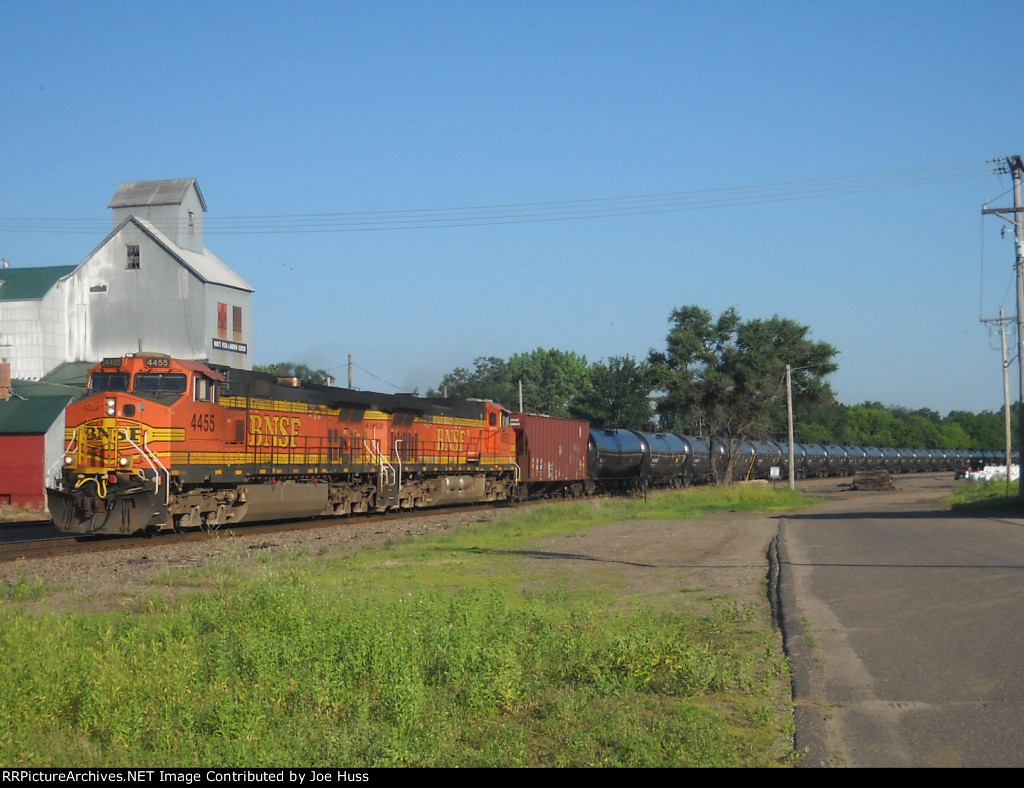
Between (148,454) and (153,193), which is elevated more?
(153,193)

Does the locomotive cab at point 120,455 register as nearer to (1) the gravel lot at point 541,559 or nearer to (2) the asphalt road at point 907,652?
(1) the gravel lot at point 541,559

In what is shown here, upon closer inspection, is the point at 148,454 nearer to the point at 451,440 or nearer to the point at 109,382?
the point at 109,382

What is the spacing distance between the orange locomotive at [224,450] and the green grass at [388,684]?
8.71m

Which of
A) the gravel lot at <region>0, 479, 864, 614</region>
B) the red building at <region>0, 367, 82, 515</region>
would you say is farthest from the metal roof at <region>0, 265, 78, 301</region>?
the gravel lot at <region>0, 479, 864, 614</region>

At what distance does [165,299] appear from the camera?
52656 millimetres

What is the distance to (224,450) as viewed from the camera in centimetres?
2186

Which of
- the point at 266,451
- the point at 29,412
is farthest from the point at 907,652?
the point at 29,412

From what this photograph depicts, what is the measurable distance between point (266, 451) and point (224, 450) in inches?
71.5

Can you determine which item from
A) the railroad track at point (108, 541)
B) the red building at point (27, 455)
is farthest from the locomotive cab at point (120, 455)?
the red building at point (27, 455)
